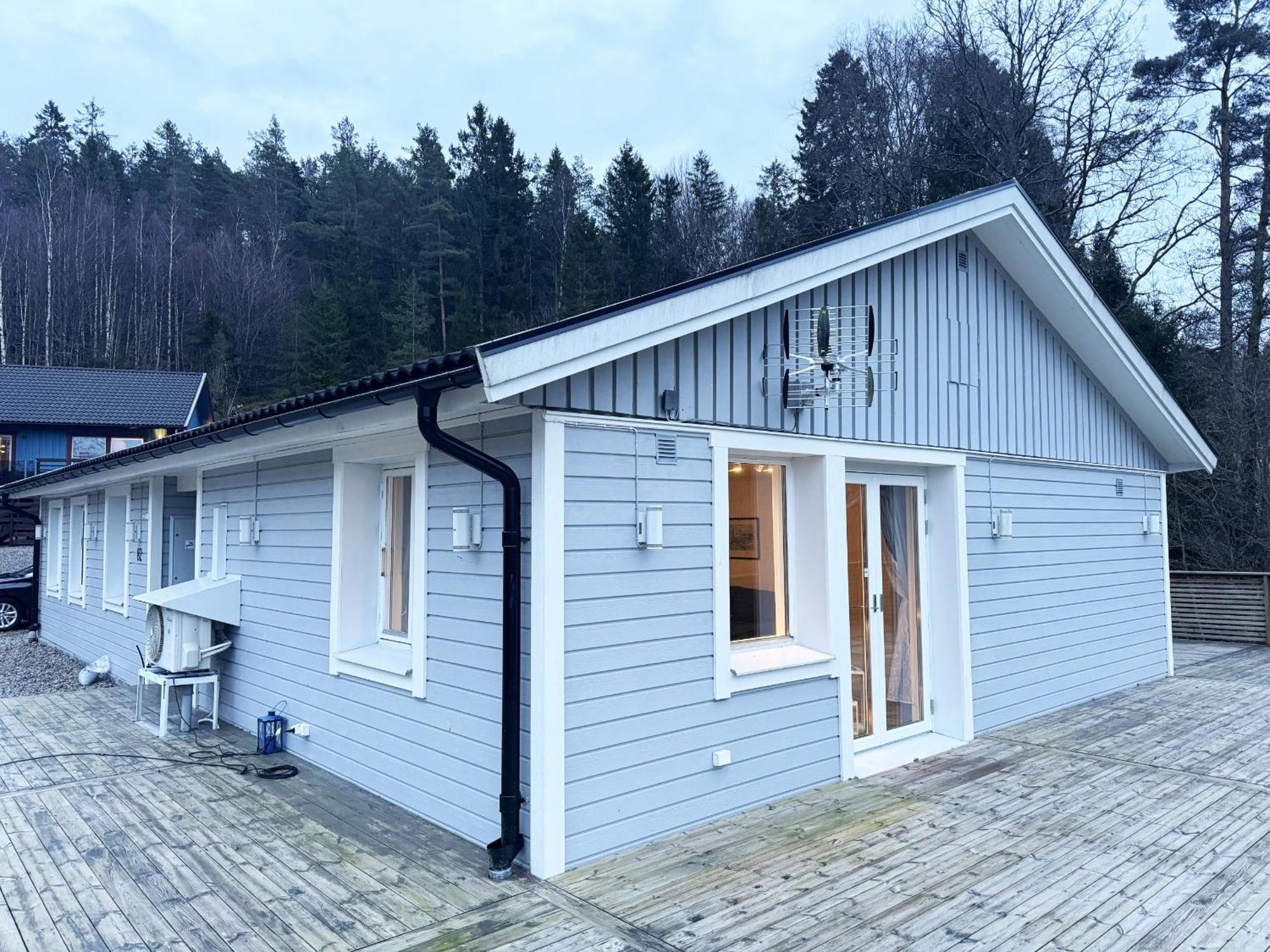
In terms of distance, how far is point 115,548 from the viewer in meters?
9.49

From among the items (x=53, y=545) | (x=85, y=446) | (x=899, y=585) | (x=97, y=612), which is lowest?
(x=97, y=612)

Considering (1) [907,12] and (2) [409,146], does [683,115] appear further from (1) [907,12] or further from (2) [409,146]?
(1) [907,12]

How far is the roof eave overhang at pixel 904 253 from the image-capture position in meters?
3.70

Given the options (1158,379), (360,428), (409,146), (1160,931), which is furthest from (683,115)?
(1160,931)

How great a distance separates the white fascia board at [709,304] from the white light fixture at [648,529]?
0.81m

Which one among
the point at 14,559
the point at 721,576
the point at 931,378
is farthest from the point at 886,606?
the point at 14,559

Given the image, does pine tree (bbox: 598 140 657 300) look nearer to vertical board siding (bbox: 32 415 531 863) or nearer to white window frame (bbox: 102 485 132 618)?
white window frame (bbox: 102 485 132 618)

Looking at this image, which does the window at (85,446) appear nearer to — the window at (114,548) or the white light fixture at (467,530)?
the window at (114,548)

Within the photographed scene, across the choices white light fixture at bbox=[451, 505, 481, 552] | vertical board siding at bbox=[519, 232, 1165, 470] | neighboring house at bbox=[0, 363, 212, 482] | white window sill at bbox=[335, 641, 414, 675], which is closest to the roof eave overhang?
vertical board siding at bbox=[519, 232, 1165, 470]

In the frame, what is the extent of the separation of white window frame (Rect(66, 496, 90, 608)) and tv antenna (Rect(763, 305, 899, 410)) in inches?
375

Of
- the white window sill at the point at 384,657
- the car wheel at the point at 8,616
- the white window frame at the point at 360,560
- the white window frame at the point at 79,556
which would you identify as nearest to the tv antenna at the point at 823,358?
the white window frame at the point at 360,560

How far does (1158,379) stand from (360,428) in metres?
7.26

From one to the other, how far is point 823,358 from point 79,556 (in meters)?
10.6

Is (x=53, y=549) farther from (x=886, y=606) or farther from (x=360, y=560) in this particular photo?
(x=886, y=606)
